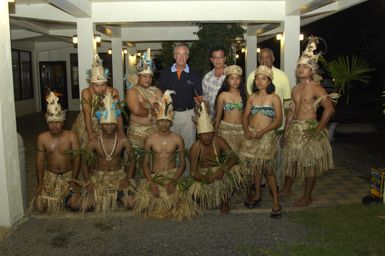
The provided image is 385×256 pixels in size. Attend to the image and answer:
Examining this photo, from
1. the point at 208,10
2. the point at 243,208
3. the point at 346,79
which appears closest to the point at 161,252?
the point at 243,208

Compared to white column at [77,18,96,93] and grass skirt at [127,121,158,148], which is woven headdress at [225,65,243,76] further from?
white column at [77,18,96,93]

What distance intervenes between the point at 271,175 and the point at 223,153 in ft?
1.91

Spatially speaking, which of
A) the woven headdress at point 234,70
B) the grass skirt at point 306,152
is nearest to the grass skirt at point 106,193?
the woven headdress at point 234,70

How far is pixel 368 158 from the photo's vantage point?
25.1 ft

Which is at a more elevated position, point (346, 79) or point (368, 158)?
point (346, 79)

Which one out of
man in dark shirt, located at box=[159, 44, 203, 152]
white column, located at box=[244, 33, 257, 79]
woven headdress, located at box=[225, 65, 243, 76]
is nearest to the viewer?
woven headdress, located at box=[225, 65, 243, 76]

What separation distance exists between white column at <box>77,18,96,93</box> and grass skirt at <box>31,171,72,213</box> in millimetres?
2690

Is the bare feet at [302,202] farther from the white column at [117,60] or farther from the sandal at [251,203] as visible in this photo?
the white column at [117,60]

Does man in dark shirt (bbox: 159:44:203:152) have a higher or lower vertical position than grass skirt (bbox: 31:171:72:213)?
higher

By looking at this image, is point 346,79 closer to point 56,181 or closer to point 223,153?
point 223,153

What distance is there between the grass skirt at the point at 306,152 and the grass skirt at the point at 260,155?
0.29 meters

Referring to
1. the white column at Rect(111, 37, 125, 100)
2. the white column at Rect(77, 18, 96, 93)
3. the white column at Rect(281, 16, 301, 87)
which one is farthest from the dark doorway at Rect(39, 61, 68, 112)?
the white column at Rect(281, 16, 301, 87)

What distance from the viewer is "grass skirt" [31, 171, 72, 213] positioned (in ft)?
15.5

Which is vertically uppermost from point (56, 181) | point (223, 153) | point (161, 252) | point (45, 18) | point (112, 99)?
point (45, 18)
